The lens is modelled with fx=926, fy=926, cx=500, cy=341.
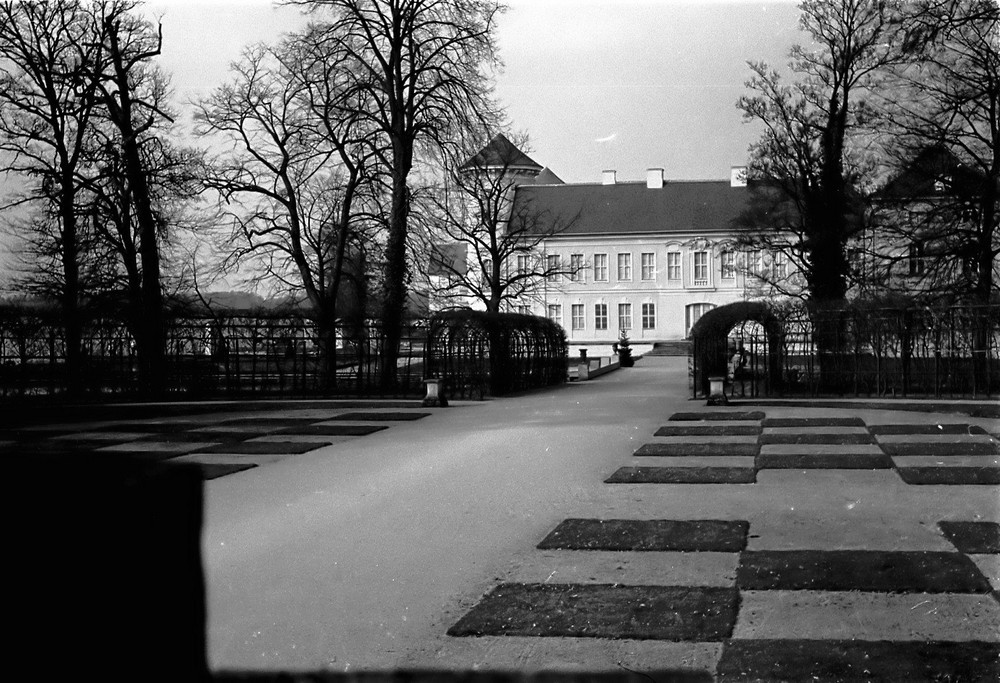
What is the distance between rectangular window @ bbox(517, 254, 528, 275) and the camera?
106 feet

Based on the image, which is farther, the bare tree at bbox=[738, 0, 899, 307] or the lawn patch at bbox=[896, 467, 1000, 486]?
the bare tree at bbox=[738, 0, 899, 307]

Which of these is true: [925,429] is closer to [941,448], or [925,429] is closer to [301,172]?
[941,448]

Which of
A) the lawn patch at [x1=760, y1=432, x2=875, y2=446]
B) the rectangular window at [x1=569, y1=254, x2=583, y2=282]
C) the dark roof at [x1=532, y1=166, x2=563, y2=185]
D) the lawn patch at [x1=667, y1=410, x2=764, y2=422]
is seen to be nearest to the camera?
the lawn patch at [x1=760, y1=432, x2=875, y2=446]

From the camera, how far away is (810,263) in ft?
53.9

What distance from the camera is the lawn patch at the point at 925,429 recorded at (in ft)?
34.0

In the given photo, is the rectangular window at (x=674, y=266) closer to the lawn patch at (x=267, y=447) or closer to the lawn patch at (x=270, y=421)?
the lawn patch at (x=270, y=421)

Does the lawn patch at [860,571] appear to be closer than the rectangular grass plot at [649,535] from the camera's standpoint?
Yes

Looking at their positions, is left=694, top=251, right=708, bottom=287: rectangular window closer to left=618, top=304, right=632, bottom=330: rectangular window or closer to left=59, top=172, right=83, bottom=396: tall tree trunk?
left=618, top=304, right=632, bottom=330: rectangular window

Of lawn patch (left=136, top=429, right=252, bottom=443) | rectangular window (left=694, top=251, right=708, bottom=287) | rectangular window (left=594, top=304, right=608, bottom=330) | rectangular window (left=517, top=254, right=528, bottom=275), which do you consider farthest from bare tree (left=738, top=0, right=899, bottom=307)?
rectangular window (left=594, top=304, right=608, bottom=330)

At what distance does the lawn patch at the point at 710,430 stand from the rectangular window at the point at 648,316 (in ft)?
98.4

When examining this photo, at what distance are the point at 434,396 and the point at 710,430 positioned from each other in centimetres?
556

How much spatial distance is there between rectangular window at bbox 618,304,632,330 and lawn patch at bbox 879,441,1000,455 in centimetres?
3171

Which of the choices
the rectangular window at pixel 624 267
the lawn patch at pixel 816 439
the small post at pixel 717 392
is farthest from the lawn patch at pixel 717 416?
the rectangular window at pixel 624 267

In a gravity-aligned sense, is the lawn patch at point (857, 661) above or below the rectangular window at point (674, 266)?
below
